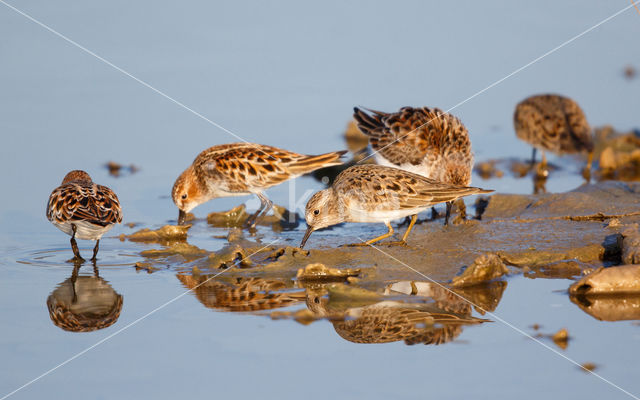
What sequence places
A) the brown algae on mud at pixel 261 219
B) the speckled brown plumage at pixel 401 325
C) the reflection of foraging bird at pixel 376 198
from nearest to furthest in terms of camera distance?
the speckled brown plumage at pixel 401 325, the reflection of foraging bird at pixel 376 198, the brown algae on mud at pixel 261 219

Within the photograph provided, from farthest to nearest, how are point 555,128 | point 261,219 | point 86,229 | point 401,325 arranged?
point 555,128 < point 261,219 < point 86,229 < point 401,325

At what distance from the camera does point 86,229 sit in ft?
32.4

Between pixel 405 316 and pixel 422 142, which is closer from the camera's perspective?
pixel 405 316

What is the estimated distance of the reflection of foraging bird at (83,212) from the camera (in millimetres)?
9703

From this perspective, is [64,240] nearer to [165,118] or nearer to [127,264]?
[127,264]

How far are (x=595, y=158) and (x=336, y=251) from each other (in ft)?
24.1

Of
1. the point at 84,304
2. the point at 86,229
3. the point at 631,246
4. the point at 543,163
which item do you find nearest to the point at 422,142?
the point at 543,163

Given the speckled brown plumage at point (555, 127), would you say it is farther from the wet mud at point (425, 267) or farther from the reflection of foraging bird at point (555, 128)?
the wet mud at point (425, 267)

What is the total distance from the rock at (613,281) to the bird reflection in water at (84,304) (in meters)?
4.36

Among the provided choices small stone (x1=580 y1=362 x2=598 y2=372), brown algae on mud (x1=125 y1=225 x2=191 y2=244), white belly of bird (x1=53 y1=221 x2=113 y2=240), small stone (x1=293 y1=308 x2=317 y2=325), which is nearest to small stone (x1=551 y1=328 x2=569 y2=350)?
small stone (x1=580 y1=362 x2=598 y2=372)

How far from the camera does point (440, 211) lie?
12.3 meters

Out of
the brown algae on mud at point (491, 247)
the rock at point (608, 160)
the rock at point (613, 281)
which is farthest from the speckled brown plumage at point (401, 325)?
the rock at point (608, 160)

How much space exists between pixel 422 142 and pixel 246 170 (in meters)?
2.59

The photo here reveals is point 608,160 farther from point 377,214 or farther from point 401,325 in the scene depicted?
point 401,325
